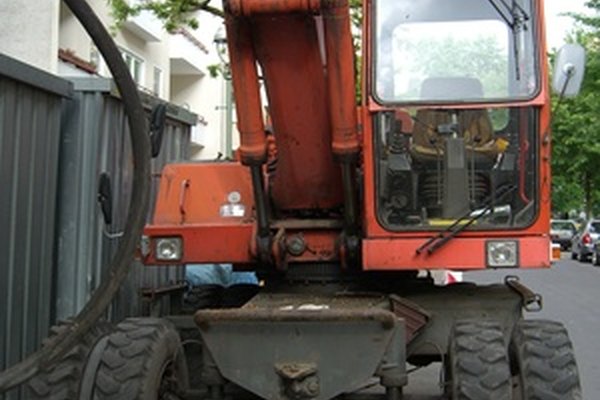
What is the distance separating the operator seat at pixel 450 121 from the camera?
5.44m

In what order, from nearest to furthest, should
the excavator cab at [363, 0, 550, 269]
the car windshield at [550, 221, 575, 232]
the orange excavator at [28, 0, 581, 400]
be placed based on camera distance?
1. the orange excavator at [28, 0, 581, 400]
2. the excavator cab at [363, 0, 550, 269]
3. the car windshield at [550, 221, 575, 232]

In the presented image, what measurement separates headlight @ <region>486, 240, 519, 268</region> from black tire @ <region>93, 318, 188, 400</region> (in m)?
1.96

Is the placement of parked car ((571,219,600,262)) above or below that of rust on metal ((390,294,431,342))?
above

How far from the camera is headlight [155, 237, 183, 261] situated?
5.92m

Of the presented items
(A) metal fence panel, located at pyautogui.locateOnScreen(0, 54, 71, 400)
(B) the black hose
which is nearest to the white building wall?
(A) metal fence panel, located at pyautogui.locateOnScreen(0, 54, 71, 400)

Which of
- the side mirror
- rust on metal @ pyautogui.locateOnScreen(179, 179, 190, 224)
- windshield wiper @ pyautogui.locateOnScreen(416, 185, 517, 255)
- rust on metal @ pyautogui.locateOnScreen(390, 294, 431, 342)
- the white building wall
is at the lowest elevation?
rust on metal @ pyautogui.locateOnScreen(390, 294, 431, 342)

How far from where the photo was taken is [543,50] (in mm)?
5539

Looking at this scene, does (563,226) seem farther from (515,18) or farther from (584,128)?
(515,18)

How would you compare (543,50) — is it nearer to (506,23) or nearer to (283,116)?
(506,23)

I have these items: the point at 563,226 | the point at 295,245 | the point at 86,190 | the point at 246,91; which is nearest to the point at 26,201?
the point at 86,190

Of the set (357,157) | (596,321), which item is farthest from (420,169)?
(596,321)

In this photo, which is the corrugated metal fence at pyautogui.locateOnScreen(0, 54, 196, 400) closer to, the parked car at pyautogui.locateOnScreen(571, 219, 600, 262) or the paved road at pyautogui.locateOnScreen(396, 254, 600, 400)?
the paved road at pyautogui.locateOnScreen(396, 254, 600, 400)

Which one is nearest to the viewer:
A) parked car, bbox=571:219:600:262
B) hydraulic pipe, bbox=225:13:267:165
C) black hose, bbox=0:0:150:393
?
black hose, bbox=0:0:150:393

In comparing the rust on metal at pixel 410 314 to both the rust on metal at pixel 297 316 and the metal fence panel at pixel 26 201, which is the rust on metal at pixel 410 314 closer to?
the rust on metal at pixel 297 316
